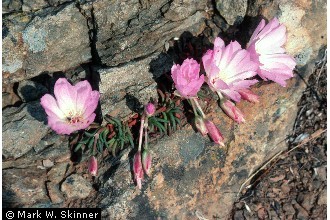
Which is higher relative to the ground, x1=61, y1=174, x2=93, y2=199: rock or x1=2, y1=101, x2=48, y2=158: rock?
x1=2, y1=101, x2=48, y2=158: rock

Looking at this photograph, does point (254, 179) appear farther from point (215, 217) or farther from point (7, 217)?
point (7, 217)

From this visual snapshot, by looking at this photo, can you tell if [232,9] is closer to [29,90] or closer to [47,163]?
[29,90]

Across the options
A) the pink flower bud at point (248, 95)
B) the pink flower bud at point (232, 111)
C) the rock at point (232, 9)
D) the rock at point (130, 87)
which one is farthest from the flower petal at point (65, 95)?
the rock at point (232, 9)

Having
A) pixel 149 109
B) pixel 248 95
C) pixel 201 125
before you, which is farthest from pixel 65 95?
pixel 248 95

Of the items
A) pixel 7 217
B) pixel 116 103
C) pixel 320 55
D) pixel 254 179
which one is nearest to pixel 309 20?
pixel 320 55

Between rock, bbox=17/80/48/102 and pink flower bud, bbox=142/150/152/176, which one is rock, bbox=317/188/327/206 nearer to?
pink flower bud, bbox=142/150/152/176

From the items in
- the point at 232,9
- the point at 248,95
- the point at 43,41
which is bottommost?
the point at 248,95

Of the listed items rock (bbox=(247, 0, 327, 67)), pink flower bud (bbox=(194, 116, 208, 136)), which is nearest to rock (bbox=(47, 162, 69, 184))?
pink flower bud (bbox=(194, 116, 208, 136))
